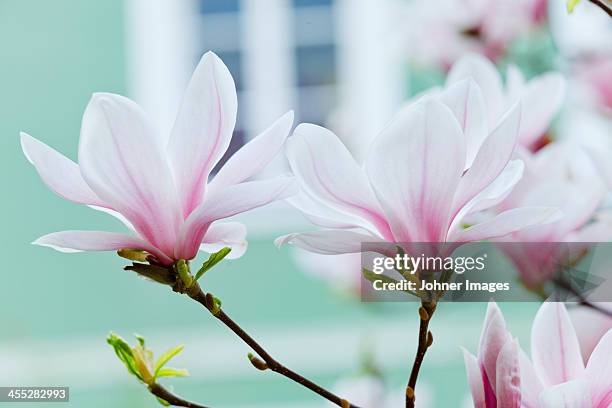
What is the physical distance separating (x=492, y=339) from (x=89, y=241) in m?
0.11

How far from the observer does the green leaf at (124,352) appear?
0.24 metres

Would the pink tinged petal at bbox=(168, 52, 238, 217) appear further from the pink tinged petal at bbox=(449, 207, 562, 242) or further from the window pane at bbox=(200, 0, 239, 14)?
the window pane at bbox=(200, 0, 239, 14)

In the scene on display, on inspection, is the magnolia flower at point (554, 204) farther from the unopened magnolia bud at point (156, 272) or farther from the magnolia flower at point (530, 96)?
the unopened magnolia bud at point (156, 272)

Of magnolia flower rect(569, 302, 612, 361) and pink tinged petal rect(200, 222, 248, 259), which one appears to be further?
magnolia flower rect(569, 302, 612, 361)

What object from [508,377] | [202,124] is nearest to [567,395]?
[508,377]

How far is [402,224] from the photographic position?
0.22 metres

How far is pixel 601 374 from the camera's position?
0.76 ft

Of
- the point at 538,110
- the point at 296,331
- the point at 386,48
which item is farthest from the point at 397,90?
the point at 538,110

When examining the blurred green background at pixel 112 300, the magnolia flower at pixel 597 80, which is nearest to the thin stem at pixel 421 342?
the magnolia flower at pixel 597 80

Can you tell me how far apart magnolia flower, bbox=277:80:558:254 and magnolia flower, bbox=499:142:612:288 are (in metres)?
0.06

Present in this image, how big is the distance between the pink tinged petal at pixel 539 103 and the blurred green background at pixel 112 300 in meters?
1.51

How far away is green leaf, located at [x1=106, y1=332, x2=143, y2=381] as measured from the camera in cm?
24

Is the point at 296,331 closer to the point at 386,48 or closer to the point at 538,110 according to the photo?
the point at 386,48

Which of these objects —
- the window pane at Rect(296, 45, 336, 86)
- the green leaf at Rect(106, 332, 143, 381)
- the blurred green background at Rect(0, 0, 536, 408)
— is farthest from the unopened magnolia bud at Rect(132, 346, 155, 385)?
the window pane at Rect(296, 45, 336, 86)
